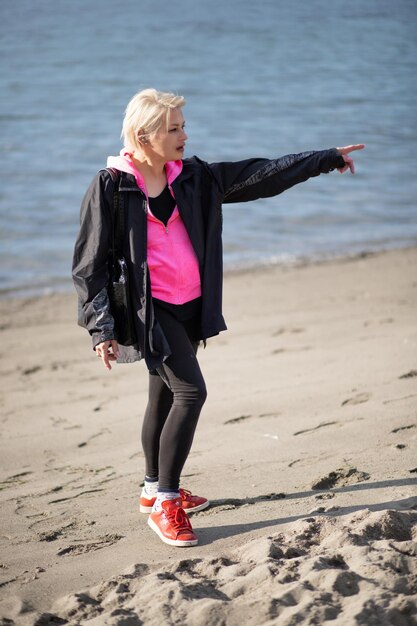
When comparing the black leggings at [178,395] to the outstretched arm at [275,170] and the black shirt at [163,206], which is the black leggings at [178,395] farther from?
the outstretched arm at [275,170]

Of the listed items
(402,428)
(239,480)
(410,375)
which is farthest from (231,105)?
(239,480)

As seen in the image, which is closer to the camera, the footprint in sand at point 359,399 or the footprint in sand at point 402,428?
the footprint in sand at point 402,428

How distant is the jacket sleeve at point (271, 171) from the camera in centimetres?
392

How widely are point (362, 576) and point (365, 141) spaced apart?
15.1m

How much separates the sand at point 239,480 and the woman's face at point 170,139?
1.70 meters

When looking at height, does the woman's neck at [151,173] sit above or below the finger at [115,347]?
above

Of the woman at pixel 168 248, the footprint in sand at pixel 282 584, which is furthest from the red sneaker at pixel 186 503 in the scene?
the footprint in sand at pixel 282 584

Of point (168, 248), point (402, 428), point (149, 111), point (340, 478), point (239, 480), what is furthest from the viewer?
point (402, 428)

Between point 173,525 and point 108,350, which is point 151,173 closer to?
point 108,350

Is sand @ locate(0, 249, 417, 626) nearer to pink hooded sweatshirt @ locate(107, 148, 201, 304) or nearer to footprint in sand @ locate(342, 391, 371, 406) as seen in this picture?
footprint in sand @ locate(342, 391, 371, 406)

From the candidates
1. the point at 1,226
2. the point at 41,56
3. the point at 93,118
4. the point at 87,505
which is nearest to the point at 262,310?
the point at 87,505

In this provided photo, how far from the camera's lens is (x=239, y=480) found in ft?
14.8

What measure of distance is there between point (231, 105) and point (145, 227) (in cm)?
1751

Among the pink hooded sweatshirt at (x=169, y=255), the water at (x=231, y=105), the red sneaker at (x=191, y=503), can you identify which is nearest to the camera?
the pink hooded sweatshirt at (x=169, y=255)
